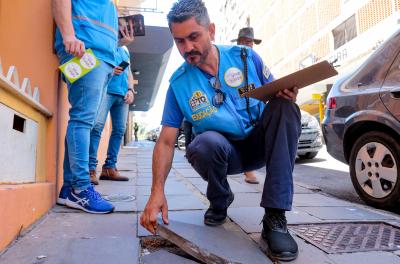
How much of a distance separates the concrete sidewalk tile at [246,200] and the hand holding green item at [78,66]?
4.89ft

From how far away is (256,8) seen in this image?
48.2 m

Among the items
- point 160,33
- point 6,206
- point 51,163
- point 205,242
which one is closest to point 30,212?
point 6,206

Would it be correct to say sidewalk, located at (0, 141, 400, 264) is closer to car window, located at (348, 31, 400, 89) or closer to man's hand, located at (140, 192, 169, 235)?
man's hand, located at (140, 192, 169, 235)

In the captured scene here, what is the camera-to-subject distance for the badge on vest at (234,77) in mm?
2217

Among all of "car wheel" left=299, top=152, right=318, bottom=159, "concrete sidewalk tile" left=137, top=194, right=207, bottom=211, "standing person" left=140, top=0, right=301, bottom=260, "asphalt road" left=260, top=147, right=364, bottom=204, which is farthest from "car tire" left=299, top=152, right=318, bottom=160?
"standing person" left=140, top=0, right=301, bottom=260

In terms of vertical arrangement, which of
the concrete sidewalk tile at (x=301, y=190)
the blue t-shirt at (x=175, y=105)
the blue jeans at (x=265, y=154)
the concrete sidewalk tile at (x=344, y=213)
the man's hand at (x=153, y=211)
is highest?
the blue t-shirt at (x=175, y=105)

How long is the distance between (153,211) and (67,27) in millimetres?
1411

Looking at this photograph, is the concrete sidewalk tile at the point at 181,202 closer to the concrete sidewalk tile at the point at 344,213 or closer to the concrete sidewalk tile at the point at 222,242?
the concrete sidewalk tile at the point at 222,242

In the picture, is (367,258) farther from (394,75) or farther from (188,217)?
(394,75)

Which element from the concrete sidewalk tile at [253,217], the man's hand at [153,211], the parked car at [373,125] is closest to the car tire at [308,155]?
the parked car at [373,125]

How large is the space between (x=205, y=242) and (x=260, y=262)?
340mm

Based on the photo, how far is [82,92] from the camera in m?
2.59

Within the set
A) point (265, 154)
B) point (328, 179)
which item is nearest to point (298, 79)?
→ point (265, 154)

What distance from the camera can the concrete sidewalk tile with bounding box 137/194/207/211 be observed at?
9.20ft
